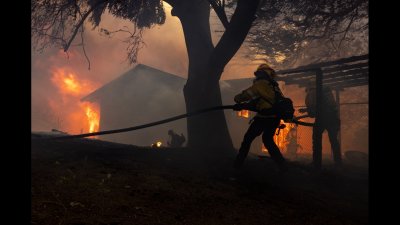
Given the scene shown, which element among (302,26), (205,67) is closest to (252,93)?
(205,67)

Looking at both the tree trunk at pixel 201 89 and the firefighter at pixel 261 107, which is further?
the tree trunk at pixel 201 89

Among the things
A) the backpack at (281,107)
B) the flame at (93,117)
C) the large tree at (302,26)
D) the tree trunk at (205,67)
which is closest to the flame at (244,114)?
the large tree at (302,26)

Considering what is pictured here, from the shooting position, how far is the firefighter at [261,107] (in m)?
6.16

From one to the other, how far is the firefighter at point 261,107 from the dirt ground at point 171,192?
0.43m

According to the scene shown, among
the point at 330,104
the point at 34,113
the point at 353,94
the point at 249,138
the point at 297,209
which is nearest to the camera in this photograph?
the point at 297,209

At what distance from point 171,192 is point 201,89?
4.35 metres

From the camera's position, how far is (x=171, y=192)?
4.27m

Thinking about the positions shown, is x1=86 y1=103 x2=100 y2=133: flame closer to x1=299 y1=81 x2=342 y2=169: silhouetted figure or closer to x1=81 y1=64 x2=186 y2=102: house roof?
x1=81 y1=64 x2=186 y2=102: house roof

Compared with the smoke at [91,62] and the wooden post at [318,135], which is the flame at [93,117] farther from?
the wooden post at [318,135]

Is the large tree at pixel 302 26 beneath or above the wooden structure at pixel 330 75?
above
